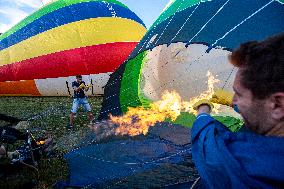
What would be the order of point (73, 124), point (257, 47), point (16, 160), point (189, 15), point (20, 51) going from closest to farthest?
point (257, 47), point (189, 15), point (16, 160), point (73, 124), point (20, 51)

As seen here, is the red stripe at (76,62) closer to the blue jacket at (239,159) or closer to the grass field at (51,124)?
the grass field at (51,124)

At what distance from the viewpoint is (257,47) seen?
1270mm

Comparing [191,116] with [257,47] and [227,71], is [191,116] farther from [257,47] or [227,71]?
[257,47]

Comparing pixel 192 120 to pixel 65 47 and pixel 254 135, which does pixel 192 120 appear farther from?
pixel 65 47

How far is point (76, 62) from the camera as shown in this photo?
9.26m

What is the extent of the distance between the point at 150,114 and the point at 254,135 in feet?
17.3

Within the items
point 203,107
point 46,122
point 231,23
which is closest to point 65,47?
point 46,122

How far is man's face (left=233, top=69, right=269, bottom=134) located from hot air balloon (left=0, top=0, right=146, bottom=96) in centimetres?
820

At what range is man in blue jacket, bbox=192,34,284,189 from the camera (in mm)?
1146

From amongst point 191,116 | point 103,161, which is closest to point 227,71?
point 191,116

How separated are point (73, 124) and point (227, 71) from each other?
321 centimetres

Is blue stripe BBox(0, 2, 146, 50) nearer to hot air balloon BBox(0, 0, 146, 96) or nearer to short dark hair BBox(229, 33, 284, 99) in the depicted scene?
hot air balloon BBox(0, 0, 146, 96)

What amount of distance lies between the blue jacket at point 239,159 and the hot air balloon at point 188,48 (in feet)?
6.64

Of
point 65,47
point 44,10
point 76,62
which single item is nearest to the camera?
point 76,62
